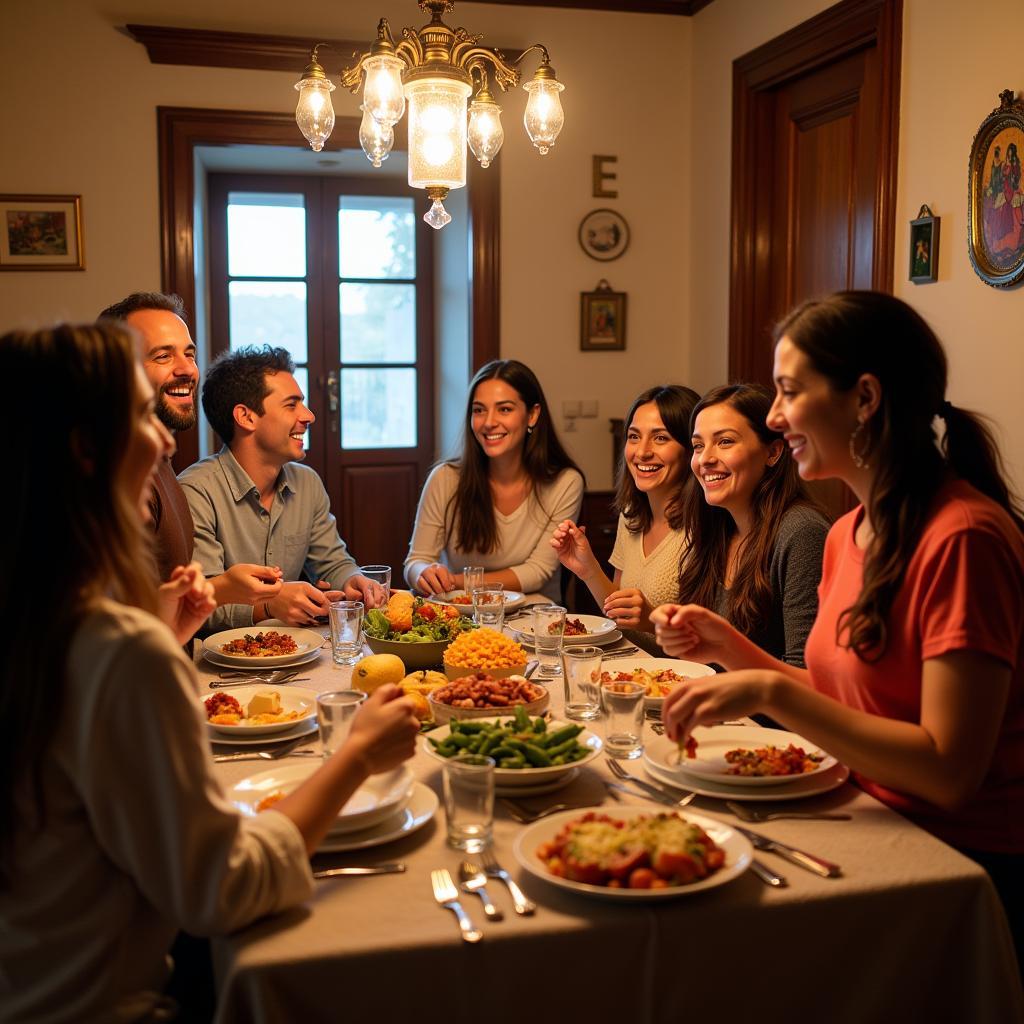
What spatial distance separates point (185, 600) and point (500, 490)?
6.31 ft

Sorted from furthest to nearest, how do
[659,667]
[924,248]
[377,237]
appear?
[377,237] < [924,248] < [659,667]

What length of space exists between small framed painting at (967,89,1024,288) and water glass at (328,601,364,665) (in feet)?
6.24

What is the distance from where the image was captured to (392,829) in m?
1.39

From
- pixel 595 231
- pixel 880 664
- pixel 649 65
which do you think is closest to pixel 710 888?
pixel 880 664

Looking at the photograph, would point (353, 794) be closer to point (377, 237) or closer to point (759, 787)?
point (759, 787)

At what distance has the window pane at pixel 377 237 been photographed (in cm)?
566

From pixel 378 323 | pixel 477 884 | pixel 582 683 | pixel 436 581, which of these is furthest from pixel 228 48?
pixel 477 884

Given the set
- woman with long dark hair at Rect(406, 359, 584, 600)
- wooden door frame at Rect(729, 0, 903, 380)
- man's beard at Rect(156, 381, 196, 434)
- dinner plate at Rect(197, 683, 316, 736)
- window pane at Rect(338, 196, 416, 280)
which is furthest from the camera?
window pane at Rect(338, 196, 416, 280)

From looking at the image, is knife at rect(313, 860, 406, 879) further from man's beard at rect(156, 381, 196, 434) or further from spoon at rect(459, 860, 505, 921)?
man's beard at rect(156, 381, 196, 434)

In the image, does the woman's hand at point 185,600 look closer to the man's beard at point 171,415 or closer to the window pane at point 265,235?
the man's beard at point 171,415

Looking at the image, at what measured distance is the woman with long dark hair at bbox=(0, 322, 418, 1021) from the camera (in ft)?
3.53

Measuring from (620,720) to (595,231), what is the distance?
3580mm

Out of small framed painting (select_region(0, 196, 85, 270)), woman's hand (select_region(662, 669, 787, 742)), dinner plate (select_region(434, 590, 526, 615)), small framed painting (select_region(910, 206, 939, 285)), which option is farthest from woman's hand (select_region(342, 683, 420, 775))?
small framed painting (select_region(0, 196, 85, 270))

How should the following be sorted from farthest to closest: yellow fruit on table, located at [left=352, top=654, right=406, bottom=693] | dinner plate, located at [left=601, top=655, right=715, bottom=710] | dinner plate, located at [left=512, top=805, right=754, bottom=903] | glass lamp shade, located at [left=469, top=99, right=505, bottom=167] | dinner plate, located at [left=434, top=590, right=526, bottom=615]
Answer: dinner plate, located at [left=434, top=590, right=526, bottom=615]
glass lamp shade, located at [left=469, top=99, right=505, bottom=167]
dinner plate, located at [left=601, top=655, right=715, bottom=710]
yellow fruit on table, located at [left=352, top=654, right=406, bottom=693]
dinner plate, located at [left=512, top=805, right=754, bottom=903]
